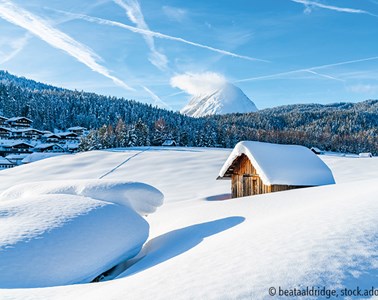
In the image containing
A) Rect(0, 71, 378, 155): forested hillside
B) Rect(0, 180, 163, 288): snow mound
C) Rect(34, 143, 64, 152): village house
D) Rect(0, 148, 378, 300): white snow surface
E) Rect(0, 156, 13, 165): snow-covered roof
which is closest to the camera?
Rect(0, 148, 378, 300): white snow surface

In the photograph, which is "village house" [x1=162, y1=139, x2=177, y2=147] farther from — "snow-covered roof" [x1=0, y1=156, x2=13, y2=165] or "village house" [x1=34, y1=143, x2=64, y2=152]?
"snow-covered roof" [x1=0, y1=156, x2=13, y2=165]

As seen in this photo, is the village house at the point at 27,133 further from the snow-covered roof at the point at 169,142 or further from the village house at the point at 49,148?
the snow-covered roof at the point at 169,142

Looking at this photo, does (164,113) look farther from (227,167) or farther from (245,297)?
(245,297)

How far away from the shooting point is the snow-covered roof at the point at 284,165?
14.6m

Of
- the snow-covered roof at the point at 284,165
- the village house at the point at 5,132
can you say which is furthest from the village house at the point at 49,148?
the snow-covered roof at the point at 284,165

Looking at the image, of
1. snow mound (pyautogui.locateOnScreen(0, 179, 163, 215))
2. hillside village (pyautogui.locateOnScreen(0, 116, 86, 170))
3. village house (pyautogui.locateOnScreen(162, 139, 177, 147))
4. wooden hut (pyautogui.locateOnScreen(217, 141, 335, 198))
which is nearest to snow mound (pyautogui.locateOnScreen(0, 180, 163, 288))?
snow mound (pyautogui.locateOnScreen(0, 179, 163, 215))

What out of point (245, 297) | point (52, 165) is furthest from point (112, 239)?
point (52, 165)

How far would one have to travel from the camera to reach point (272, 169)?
14.7 metres

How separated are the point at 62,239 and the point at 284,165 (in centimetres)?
1149

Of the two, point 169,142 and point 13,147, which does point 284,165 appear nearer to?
point 169,142

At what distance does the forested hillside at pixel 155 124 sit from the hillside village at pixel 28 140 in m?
15.0

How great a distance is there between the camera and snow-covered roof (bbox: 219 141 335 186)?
1461 centimetres

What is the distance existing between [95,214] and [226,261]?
4.68 m

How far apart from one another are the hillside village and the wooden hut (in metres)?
73.7
